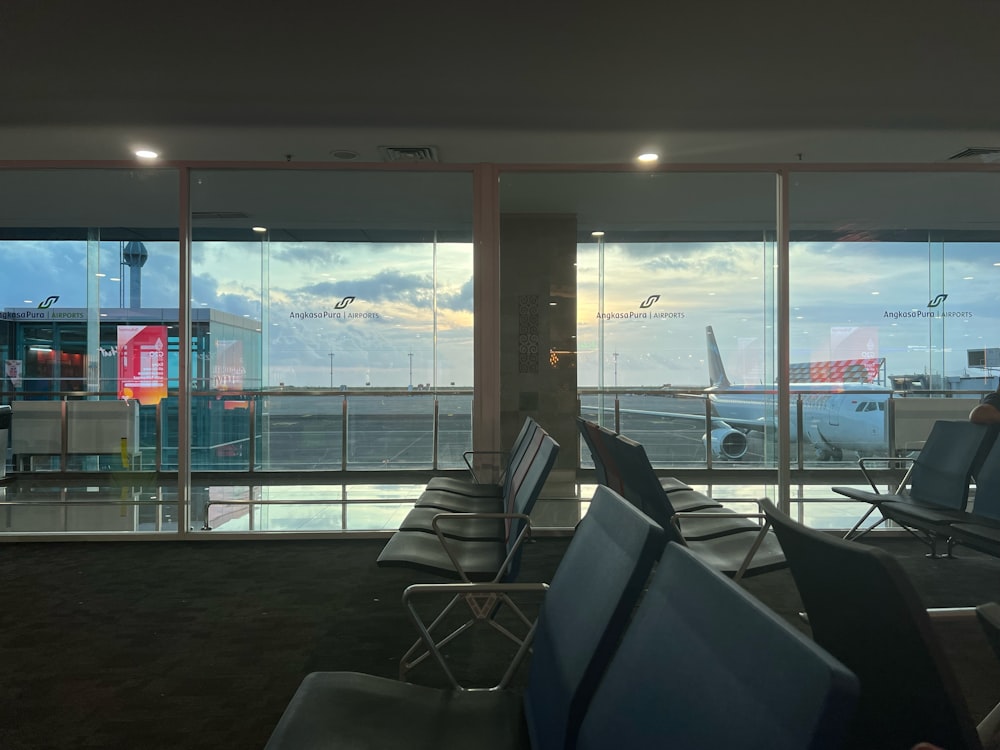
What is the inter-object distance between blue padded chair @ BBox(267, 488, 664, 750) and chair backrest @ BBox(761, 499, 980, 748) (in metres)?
0.26

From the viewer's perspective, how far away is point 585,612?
3.99 feet

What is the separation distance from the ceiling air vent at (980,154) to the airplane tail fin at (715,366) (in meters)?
2.24

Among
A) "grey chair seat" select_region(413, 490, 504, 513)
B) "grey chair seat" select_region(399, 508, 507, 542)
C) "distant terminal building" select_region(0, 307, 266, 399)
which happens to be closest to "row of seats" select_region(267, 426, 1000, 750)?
"grey chair seat" select_region(399, 508, 507, 542)

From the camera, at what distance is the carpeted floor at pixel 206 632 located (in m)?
2.44

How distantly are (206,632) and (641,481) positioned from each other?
215cm

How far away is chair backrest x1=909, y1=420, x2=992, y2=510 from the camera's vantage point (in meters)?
3.93

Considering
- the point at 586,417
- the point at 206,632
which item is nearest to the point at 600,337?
the point at 586,417

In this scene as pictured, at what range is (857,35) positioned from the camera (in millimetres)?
3484

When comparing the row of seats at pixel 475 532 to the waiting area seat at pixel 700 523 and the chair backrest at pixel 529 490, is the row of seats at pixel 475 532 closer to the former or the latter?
the chair backrest at pixel 529 490

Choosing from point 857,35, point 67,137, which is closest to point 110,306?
point 67,137

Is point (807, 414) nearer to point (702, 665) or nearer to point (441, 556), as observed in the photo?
point (441, 556)

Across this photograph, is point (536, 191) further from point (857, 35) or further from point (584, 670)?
point (584, 670)

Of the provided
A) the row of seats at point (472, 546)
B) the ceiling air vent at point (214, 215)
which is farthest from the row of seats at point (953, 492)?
the ceiling air vent at point (214, 215)

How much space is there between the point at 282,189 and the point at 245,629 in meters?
3.62
